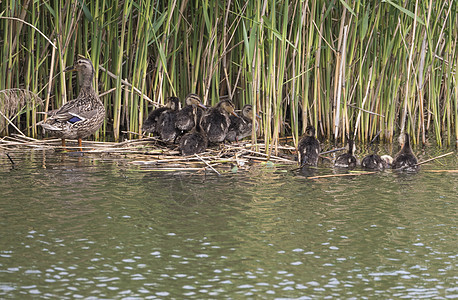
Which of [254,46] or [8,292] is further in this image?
[254,46]

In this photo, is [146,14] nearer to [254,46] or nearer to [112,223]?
[254,46]

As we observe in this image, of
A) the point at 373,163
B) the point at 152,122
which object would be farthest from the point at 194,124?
the point at 373,163

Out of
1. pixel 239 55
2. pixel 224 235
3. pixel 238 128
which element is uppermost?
pixel 239 55

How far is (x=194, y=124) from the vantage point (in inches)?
350

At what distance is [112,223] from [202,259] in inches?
43.6

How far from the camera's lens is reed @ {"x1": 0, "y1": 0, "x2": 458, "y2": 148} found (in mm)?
9375

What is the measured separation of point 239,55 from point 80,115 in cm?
247

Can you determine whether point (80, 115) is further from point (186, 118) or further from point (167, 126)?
point (186, 118)

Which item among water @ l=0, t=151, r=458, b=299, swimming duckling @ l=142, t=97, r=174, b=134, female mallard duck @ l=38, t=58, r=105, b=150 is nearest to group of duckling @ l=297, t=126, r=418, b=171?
water @ l=0, t=151, r=458, b=299

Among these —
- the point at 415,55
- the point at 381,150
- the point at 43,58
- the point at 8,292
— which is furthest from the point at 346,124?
the point at 8,292

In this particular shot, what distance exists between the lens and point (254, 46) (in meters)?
8.01

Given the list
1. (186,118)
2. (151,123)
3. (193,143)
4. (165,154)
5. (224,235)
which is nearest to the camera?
(224,235)

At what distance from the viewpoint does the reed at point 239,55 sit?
9375mm

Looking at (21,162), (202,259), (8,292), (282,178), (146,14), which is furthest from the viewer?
(146,14)
